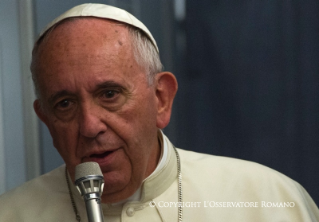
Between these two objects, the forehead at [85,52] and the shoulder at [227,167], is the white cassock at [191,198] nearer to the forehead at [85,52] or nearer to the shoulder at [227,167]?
the shoulder at [227,167]

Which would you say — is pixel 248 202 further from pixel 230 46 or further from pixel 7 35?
pixel 7 35

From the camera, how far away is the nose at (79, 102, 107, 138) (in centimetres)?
207

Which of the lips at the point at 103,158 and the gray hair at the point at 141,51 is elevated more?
the gray hair at the point at 141,51

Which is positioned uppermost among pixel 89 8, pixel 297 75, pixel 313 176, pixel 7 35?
pixel 89 8

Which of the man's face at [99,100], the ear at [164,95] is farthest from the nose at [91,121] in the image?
the ear at [164,95]

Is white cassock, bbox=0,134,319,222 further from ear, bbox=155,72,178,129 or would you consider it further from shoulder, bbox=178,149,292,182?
ear, bbox=155,72,178,129

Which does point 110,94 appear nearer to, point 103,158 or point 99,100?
point 99,100

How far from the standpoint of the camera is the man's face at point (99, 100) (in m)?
2.13

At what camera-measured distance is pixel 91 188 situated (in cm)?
140

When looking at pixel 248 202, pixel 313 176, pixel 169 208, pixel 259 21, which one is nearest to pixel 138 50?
pixel 169 208

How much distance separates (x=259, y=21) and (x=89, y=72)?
1562mm

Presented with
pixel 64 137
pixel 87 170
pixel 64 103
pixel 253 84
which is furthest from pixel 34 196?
pixel 253 84

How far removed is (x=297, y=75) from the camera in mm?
3201

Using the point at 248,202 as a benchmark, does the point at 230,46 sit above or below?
above
